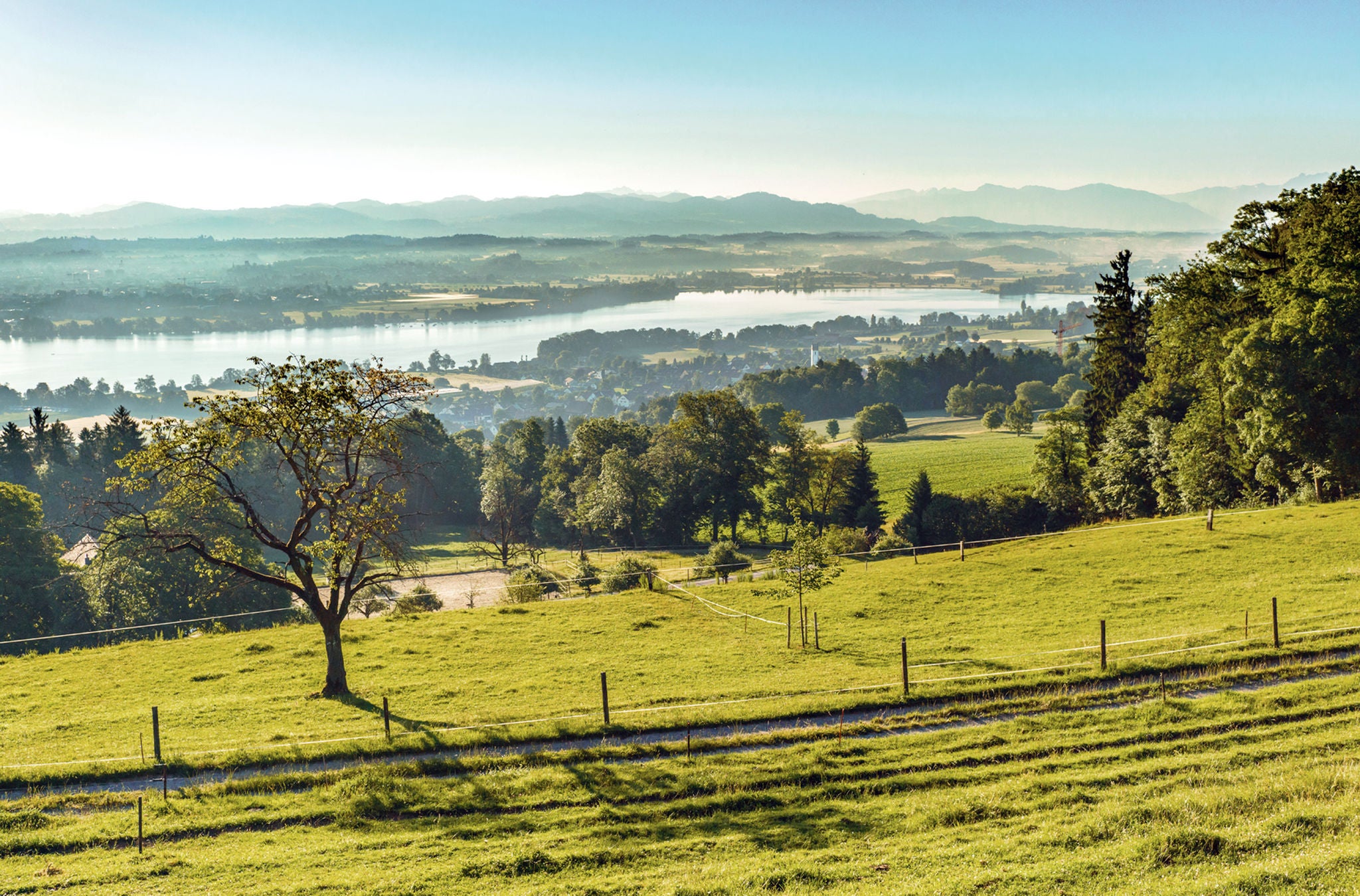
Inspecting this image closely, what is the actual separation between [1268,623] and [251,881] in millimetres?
23538

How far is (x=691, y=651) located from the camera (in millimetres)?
26062

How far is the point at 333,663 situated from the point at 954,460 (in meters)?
95.6

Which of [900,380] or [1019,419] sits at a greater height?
[900,380]

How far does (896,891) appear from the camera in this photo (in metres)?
10.5

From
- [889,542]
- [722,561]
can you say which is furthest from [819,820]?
[889,542]

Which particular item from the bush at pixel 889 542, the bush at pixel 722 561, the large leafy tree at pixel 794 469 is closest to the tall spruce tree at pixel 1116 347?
the bush at pixel 889 542

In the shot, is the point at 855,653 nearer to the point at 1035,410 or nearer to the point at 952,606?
the point at 952,606

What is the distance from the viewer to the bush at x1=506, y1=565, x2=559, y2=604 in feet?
138

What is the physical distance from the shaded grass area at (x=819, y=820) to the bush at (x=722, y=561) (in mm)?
32782

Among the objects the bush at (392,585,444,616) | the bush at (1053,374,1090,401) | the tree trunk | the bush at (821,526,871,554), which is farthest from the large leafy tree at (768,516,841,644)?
the bush at (1053,374,1090,401)

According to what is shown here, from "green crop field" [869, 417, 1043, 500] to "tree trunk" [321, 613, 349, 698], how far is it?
Answer: 208ft

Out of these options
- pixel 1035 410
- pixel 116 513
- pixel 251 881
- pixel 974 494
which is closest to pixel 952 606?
pixel 251 881

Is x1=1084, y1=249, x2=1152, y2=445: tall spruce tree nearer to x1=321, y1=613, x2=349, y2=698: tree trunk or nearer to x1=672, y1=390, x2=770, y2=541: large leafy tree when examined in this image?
x1=672, y1=390, x2=770, y2=541: large leafy tree

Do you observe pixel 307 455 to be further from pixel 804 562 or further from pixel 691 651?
pixel 804 562
